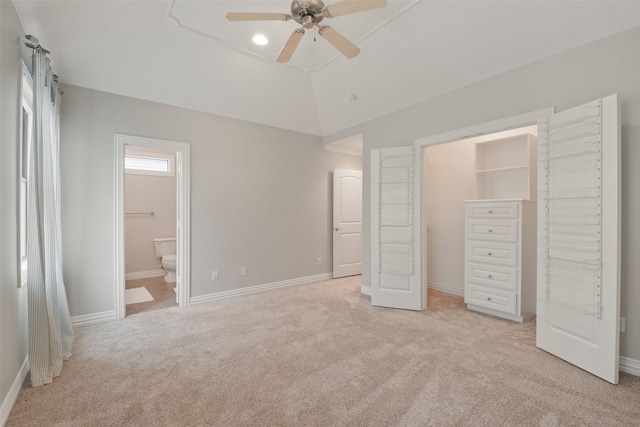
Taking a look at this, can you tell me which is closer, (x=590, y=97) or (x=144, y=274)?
(x=590, y=97)

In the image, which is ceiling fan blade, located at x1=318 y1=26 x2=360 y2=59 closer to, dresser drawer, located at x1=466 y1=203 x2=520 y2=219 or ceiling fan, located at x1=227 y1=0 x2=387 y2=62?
ceiling fan, located at x1=227 y1=0 x2=387 y2=62

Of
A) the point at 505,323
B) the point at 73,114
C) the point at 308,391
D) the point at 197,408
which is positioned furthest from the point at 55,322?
the point at 505,323

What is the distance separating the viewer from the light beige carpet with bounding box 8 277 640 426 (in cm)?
168

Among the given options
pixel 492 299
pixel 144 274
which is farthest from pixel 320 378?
pixel 144 274

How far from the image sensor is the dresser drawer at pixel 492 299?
310 centimetres

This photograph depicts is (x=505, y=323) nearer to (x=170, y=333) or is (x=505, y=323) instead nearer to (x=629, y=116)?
(x=629, y=116)

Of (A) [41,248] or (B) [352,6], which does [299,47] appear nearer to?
(B) [352,6]

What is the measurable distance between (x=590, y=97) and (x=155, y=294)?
205 inches

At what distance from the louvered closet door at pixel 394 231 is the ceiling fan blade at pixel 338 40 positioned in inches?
63.9

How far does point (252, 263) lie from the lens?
164 inches

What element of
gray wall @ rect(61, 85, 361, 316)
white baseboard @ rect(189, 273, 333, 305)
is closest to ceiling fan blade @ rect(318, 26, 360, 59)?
gray wall @ rect(61, 85, 361, 316)

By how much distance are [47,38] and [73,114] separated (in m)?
0.71

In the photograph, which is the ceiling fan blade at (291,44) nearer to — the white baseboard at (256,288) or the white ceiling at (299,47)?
the white ceiling at (299,47)

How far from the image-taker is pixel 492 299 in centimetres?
325
